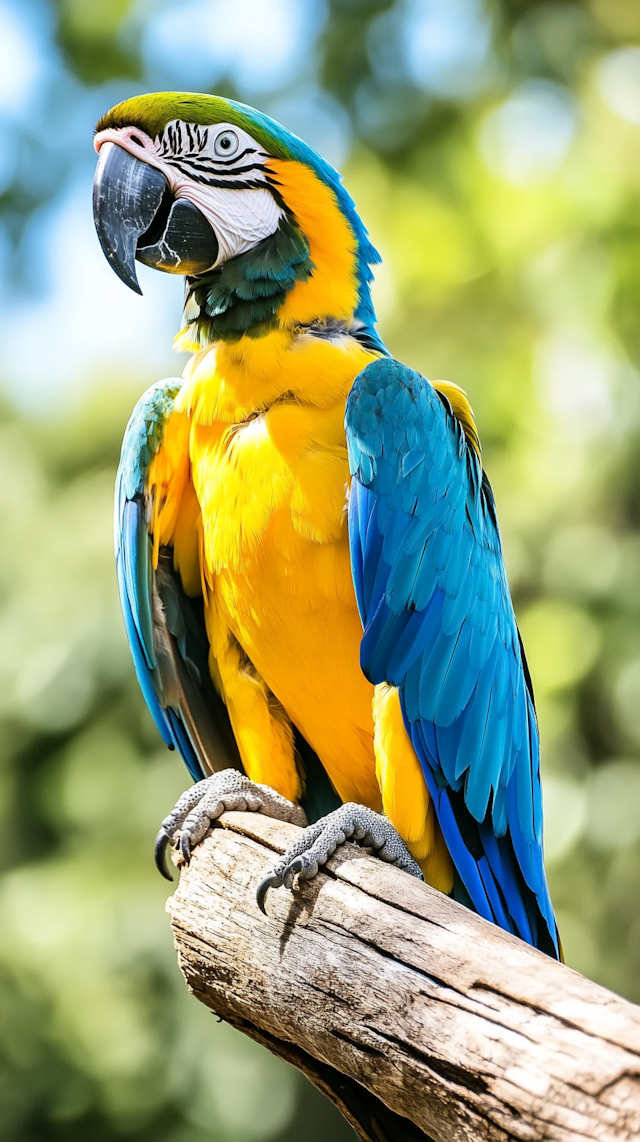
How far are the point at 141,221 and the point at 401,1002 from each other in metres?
1.35

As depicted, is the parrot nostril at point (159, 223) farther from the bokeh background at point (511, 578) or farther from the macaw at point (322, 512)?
the bokeh background at point (511, 578)

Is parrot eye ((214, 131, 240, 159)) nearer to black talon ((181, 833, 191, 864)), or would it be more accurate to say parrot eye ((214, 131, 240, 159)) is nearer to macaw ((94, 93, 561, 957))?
macaw ((94, 93, 561, 957))

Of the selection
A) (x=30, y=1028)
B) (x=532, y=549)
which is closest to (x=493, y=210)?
(x=532, y=549)

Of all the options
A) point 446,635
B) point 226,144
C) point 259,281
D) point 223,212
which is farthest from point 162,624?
point 226,144

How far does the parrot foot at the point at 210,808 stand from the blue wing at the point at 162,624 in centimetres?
21

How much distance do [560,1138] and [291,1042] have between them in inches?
21.0

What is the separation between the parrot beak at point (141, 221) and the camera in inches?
63.9

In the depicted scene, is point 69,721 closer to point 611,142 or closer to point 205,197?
point 205,197

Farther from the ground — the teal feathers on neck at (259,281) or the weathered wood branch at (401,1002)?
the teal feathers on neck at (259,281)

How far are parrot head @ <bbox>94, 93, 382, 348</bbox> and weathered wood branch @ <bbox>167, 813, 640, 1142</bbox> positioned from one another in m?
0.97

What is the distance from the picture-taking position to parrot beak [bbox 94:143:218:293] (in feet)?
5.32

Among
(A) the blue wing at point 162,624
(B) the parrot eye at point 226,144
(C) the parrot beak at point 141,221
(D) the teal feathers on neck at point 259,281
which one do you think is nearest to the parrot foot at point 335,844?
(A) the blue wing at point 162,624

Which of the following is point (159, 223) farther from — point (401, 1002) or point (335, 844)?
point (401, 1002)

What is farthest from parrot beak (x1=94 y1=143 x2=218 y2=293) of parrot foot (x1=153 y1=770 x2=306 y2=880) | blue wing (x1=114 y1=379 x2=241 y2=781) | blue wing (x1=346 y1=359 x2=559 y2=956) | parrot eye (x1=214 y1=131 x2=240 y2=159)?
parrot foot (x1=153 y1=770 x2=306 y2=880)
